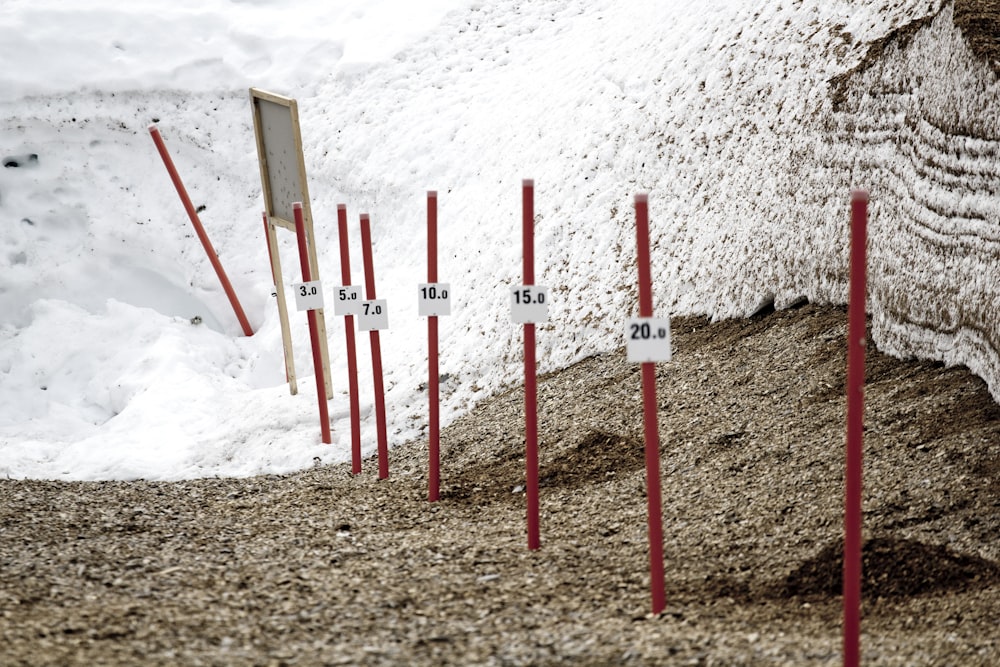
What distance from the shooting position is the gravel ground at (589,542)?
11.2 feet

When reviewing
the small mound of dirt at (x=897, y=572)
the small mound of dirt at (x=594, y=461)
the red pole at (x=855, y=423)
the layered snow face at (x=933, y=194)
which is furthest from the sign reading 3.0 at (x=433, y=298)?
the red pole at (x=855, y=423)

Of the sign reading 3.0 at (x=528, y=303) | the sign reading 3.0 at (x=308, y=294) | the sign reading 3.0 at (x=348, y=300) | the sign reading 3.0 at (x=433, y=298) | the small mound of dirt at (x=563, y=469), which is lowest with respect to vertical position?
the small mound of dirt at (x=563, y=469)

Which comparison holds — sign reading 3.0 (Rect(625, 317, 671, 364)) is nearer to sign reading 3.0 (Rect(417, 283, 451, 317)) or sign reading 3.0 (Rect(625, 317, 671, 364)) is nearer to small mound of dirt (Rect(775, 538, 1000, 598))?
small mound of dirt (Rect(775, 538, 1000, 598))

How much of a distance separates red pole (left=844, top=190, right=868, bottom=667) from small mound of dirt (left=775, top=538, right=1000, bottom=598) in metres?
0.88

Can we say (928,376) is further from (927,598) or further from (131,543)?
(131,543)

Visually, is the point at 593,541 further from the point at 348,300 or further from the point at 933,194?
the point at 933,194

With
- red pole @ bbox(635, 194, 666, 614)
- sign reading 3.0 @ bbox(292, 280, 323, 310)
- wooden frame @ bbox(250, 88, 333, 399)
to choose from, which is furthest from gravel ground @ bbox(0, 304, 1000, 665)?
wooden frame @ bbox(250, 88, 333, 399)

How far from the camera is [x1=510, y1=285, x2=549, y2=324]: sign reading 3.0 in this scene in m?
4.47

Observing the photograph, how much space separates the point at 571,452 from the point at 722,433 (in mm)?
905

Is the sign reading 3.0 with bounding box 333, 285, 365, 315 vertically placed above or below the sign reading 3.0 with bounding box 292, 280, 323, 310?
above

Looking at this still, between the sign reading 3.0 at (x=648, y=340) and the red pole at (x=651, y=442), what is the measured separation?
0.12ft

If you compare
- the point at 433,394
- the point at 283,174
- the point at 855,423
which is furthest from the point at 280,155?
the point at 855,423

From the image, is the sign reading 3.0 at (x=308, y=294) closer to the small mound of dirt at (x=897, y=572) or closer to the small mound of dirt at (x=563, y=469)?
the small mound of dirt at (x=563, y=469)

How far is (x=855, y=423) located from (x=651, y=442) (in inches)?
33.4
